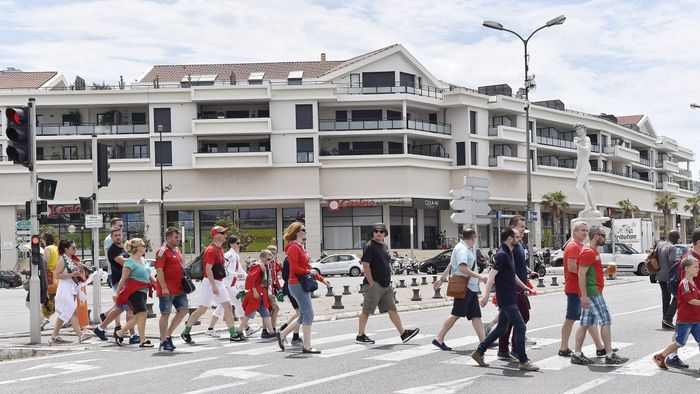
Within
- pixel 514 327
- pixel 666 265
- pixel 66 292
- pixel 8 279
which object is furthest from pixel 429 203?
pixel 514 327

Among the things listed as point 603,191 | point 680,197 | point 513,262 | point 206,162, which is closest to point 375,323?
point 513,262

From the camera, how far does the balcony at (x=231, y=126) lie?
190ft

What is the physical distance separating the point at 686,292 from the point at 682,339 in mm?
532

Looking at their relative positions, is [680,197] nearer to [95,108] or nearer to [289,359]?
[95,108]

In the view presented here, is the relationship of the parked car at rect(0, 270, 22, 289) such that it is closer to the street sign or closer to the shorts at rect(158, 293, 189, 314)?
the street sign

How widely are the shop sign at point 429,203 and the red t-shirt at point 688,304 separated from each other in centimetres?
4957

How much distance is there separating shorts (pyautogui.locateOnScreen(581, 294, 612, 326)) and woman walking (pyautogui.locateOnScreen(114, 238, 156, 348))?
21.3 feet

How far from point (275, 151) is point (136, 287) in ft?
151

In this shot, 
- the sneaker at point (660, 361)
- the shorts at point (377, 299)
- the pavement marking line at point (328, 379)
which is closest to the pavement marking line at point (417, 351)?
the pavement marking line at point (328, 379)

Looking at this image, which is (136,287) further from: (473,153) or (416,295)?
(473,153)

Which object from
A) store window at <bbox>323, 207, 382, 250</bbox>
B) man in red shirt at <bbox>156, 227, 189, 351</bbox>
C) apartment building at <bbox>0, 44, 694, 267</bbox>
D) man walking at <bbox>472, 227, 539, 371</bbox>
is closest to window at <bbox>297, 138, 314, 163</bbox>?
apartment building at <bbox>0, 44, 694, 267</bbox>

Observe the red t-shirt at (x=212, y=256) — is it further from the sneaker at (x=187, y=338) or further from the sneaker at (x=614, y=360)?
the sneaker at (x=614, y=360)

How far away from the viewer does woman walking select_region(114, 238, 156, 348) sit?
1303 cm

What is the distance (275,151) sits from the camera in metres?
58.8
